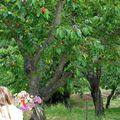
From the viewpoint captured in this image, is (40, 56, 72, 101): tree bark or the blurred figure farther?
(40, 56, 72, 101): tree bark

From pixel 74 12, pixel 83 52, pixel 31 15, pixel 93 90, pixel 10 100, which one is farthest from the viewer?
pixel 93 90

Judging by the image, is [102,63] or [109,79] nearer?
[102,63]

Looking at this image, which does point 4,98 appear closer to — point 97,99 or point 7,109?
Result: point 7,109

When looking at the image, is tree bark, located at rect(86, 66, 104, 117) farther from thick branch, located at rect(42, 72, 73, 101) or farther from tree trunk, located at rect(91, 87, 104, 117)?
thick branch, located at rect(42, 72, 73, 101)

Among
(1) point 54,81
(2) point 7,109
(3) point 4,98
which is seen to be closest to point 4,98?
(3) point 4,98

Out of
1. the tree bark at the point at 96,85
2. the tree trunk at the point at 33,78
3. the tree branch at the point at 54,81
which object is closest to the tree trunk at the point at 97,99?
the tree bark at the point at 96,85

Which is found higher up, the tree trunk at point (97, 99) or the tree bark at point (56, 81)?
the tree bark at point (56, 81)

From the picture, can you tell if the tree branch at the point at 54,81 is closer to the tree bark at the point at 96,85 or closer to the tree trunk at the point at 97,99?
the tree bark at the point at 96,85

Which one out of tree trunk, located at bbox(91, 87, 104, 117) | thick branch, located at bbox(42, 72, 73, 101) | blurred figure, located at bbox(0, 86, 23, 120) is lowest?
tree trunk, located at bbox(91, 87, 104, 117)

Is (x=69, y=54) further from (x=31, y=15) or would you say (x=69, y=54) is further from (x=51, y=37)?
(x=31, y=15)

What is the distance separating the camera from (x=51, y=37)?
7422 millimetres

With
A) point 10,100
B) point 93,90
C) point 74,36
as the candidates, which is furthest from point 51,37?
point 93,90

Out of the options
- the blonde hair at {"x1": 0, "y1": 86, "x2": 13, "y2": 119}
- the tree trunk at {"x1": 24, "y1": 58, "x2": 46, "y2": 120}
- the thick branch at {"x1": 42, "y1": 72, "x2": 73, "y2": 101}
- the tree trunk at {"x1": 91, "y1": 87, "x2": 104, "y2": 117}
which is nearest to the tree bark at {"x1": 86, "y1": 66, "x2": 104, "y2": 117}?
the tree trunk at {"x1": 91, "y1": 87, "x2": 104, "y2": 117}

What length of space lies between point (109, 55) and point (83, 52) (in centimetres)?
104
